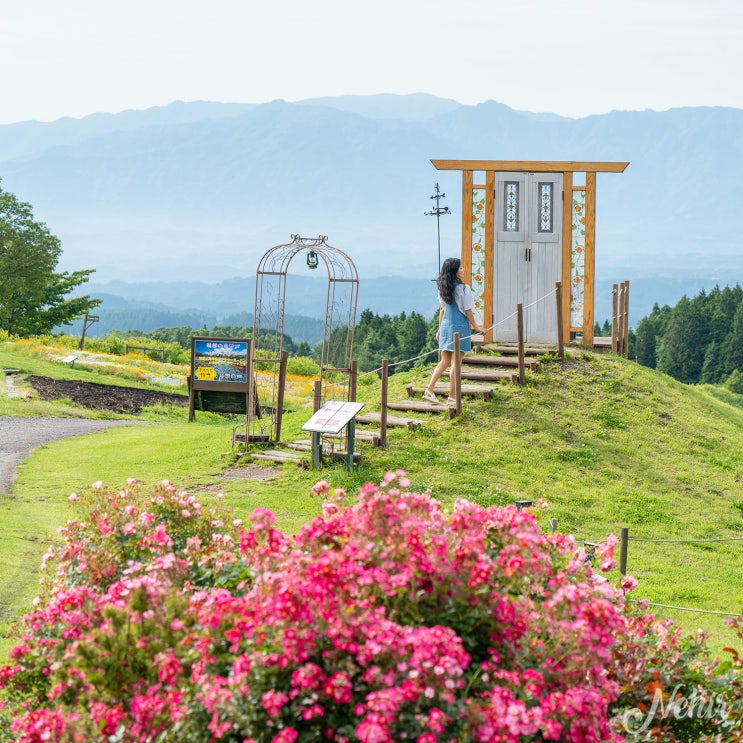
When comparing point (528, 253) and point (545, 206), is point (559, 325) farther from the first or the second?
point (545, 206)

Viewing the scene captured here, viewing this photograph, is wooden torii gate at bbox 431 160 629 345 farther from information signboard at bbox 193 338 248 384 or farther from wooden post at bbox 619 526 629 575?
wooden post at bbox 619 526 629 575

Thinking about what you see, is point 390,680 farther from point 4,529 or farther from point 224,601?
point 4,529

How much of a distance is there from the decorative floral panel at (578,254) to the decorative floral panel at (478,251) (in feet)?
5.58

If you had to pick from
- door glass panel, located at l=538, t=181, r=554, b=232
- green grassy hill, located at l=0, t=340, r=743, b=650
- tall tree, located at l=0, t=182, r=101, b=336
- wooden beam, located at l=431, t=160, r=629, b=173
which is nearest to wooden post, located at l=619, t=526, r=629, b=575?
green grassy hill, located at l=0, t=340, r=743, b=650

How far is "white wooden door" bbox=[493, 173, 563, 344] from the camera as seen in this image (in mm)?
18844

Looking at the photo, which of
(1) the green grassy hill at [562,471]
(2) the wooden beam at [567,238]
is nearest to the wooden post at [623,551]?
(1) the green grassy hill at [562,471]

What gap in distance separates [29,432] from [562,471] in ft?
39.4

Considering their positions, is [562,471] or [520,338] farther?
[520,338]

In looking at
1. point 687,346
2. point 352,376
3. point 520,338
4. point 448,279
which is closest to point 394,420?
point 352,376

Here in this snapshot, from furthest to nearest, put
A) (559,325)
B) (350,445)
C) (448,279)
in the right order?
1. (559,325)
2. (448,279)
3. (350,445)

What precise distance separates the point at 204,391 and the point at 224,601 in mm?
12186

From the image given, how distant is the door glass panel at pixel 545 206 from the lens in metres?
18.8

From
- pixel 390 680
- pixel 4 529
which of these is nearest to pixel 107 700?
pixel 390 680

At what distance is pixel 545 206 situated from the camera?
18.9 metres
